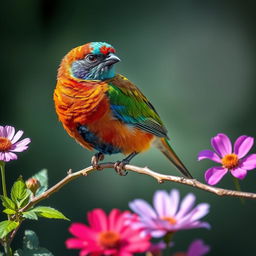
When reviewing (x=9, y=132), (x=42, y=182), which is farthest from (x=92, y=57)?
(x=9, y=132)

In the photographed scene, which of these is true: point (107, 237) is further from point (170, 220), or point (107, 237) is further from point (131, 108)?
point (131, 108)

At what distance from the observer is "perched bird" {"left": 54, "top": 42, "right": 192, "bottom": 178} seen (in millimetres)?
2326

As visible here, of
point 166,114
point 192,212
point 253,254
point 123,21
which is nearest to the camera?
point 192,212

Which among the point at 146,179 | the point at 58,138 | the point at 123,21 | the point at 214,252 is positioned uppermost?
the point at 123,21

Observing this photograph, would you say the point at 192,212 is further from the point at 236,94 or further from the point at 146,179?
the point at 236,94

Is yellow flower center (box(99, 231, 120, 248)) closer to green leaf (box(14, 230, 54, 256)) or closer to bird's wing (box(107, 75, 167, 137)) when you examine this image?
green leaf (box(14, 230, 54, 256))

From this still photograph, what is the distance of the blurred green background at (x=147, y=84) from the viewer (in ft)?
15.9

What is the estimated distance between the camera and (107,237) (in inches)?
33.6

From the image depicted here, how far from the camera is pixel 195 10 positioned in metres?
5.60

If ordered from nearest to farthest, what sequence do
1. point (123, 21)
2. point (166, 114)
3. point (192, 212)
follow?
1. point (192, 212)
2. point (166, 114)
3. point (123, 21)

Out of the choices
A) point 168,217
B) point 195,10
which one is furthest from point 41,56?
point 168,217

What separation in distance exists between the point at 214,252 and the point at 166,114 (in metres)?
1.24

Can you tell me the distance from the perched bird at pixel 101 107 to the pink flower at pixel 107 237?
144 centimetres

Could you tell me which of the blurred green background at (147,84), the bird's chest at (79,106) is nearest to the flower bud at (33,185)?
the bird's chest at (79,106)
